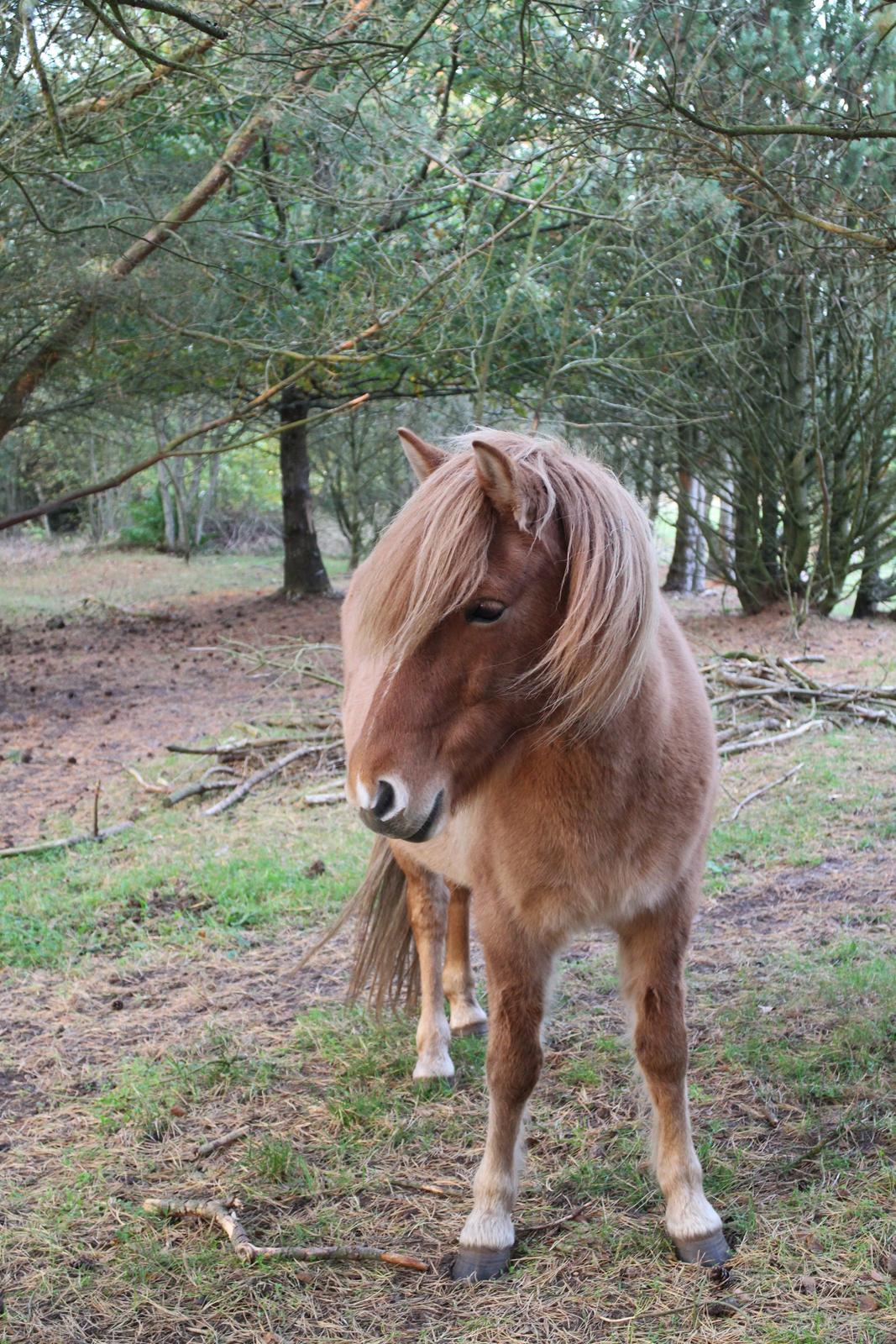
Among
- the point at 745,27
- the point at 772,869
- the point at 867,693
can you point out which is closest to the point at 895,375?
the point at 867,693

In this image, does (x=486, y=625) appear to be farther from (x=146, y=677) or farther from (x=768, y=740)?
(x=146, y=677)

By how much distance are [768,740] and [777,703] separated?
66 centimetres

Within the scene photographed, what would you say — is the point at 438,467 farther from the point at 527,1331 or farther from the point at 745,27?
the point at 745,27

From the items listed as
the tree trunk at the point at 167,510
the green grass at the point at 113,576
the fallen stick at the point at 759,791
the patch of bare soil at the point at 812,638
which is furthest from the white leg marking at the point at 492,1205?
the tree trunk at the point at 167,510

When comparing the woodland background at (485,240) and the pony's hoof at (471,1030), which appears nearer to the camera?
the pony's hoof at (471,1030)

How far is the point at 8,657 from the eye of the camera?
10828 mm

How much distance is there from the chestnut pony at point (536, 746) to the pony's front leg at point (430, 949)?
29.8 inches

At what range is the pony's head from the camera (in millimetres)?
1956

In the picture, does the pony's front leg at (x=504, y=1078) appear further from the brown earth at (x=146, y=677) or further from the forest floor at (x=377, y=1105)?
the brown earth at (x=146, y=677)

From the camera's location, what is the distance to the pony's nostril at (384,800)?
1915 mm

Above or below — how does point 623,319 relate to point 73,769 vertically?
above

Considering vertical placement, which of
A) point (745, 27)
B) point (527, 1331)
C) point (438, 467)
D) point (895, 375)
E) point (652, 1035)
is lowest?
point (527, 1331)

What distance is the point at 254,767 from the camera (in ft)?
21.9

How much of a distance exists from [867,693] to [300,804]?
3.90 meters
